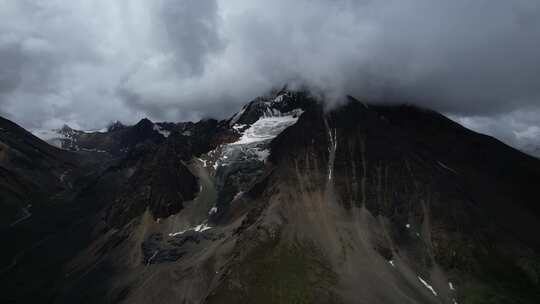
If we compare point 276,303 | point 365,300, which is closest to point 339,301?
point 365,300

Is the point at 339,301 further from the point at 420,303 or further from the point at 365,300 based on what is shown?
the point at 420,303

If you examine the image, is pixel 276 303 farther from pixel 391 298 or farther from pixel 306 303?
pixel 391 298

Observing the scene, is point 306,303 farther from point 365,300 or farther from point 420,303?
point 420,303

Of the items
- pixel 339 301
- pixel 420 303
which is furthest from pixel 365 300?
pixel 420 303

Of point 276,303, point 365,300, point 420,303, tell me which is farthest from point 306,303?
point 420,303
